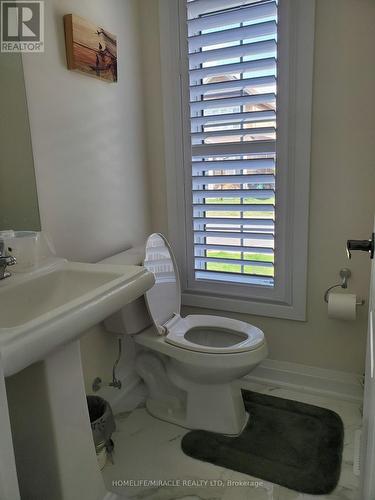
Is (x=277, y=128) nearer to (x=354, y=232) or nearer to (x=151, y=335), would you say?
(x=354, y=232)

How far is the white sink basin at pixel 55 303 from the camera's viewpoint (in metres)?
0.79

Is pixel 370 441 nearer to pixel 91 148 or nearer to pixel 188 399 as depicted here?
pixel 188 399

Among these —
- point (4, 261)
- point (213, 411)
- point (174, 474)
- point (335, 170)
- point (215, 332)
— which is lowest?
point (174, 474)

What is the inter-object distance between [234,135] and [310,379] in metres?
1.35

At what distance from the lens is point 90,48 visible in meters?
1.63

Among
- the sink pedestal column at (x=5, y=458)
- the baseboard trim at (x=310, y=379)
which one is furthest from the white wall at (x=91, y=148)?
the sink pedestal column at (x=5, y=458)

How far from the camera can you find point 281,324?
207 centimetres

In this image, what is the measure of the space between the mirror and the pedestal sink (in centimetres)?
26

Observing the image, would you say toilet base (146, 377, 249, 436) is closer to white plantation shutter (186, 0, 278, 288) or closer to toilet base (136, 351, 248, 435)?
toilet base (136, 351, 248, 435)

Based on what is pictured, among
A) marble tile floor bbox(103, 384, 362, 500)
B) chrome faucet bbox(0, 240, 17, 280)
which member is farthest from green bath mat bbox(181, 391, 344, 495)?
chrome faucet bbox(0, 240, 17, 280)

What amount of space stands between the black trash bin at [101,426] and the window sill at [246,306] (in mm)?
807

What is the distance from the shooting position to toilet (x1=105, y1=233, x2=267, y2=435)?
164cm

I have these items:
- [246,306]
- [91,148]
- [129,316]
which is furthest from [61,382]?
[246,306]

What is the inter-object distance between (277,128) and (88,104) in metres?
0.90
